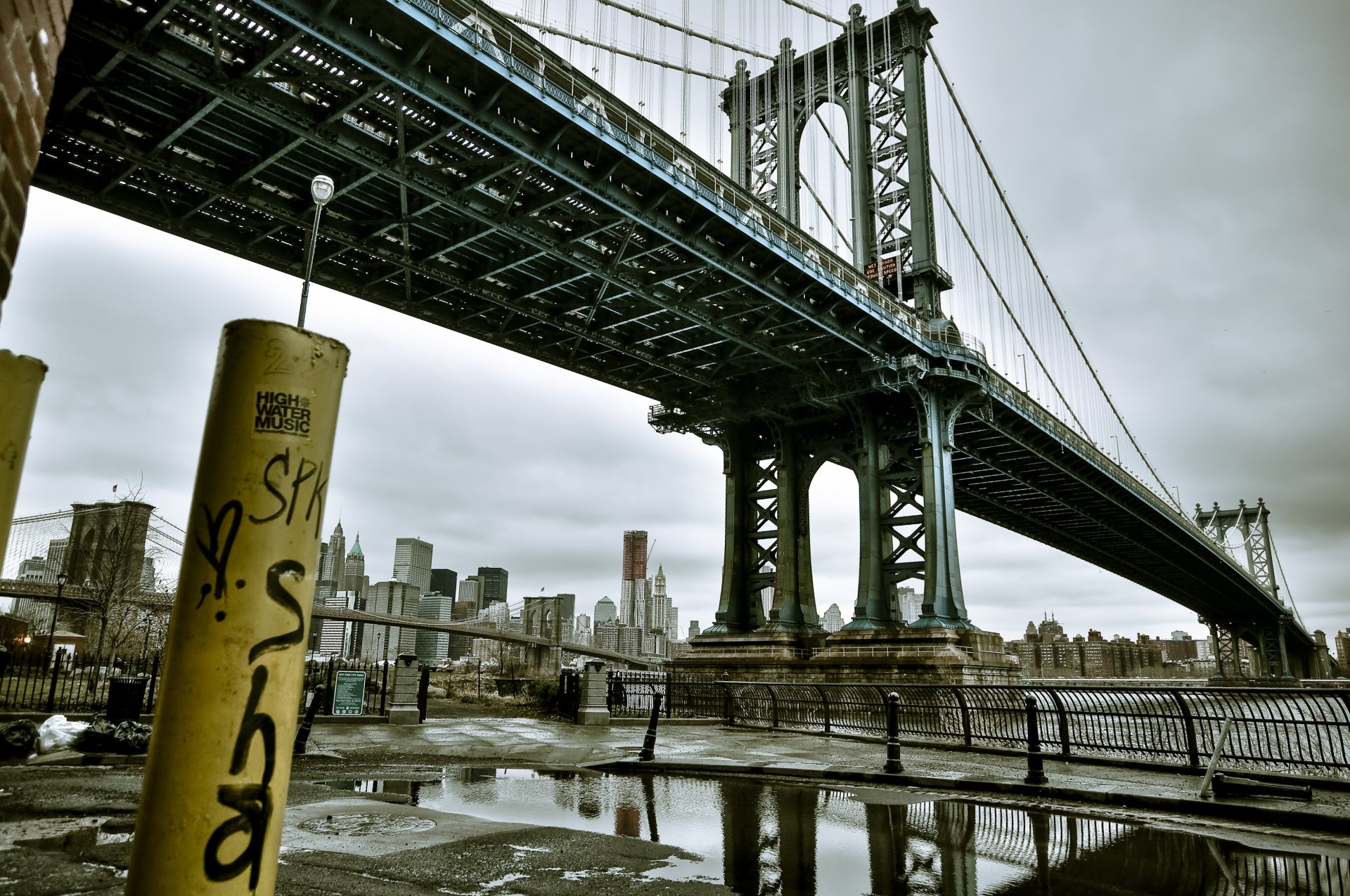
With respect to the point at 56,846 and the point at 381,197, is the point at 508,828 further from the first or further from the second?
the point at 381,197

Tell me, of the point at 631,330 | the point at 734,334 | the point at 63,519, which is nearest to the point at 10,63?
the point at 734,334

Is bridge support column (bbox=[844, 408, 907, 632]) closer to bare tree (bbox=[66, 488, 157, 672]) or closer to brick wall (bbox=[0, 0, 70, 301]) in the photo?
bare tree (bbox=[66, 488, 157, 672])

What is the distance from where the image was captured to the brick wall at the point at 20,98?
244 cm

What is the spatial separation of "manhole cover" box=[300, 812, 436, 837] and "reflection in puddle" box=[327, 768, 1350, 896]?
90cm

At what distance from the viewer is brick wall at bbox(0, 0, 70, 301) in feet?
7.99

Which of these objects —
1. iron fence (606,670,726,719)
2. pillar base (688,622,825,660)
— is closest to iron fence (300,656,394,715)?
iron fence (606,670,726,719)

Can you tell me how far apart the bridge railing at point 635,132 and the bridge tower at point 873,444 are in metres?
6.08

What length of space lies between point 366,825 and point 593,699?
1508 cm

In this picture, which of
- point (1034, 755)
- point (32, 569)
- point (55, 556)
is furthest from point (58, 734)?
point (32, 569)

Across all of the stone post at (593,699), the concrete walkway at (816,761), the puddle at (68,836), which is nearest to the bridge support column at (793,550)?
the stone post at (593,699)

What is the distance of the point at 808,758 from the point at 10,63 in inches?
585

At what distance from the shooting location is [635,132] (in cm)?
2192

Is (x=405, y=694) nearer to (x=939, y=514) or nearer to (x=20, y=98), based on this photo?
(x=20, y=98)

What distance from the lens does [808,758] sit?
49.4 feet
